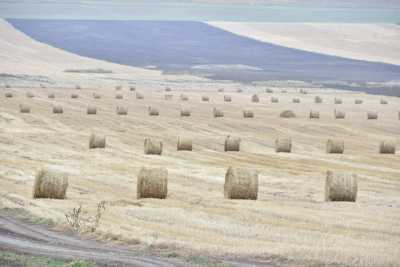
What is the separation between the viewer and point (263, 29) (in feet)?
526

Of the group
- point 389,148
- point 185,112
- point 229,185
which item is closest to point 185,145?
point 389,148

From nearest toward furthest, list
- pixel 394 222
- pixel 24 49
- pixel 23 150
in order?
pixel 394 222 < pixel 23 150 < pixel 24 49

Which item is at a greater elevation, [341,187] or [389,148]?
[341,187]

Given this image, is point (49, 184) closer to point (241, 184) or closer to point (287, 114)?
point (241, 184)

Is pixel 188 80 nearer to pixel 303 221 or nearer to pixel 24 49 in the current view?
pixel 24 49

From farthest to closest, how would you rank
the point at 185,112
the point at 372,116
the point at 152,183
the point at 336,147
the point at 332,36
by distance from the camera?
the point at 332,36 → the point at 372,116 → the point at 185,112 → the point at 336,147 → the point at 152,183

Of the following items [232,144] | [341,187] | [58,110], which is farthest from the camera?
[58,110]

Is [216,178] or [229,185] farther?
[216,178]

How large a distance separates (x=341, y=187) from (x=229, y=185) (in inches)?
76.1

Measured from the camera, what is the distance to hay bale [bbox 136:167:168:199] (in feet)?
70.0

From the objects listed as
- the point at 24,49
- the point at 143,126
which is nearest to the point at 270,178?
the point at 143,126

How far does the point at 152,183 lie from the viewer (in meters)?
21.4

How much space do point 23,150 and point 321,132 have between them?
550 inches

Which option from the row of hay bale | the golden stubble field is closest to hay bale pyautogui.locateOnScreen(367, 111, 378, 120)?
the golden stubble field
